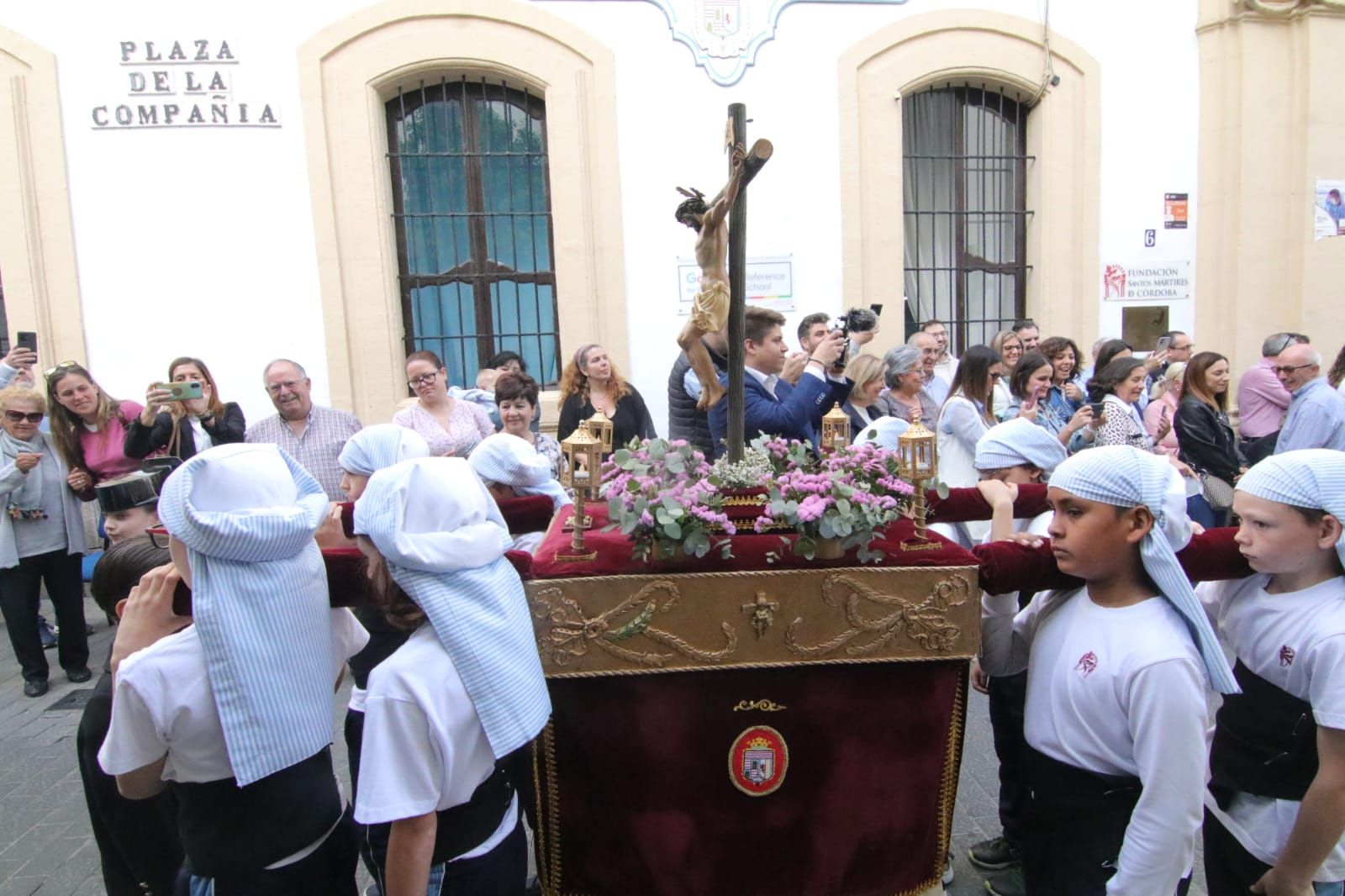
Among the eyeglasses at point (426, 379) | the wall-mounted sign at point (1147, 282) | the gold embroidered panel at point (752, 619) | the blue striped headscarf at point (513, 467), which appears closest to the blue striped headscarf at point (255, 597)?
the gold embroidered panel at point (752, 619)

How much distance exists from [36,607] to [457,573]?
422 cm

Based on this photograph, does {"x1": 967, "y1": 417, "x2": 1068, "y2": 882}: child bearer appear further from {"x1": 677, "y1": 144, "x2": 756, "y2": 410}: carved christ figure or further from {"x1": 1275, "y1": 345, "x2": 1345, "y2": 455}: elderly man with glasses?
{"x1": 1275, "y1": 345, "x2": 1345, "y2": 455}: elderly man with glasses

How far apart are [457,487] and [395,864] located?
650 millimetres

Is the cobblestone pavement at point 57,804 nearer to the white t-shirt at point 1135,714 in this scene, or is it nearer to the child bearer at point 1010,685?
the child bearer at point 1010,685

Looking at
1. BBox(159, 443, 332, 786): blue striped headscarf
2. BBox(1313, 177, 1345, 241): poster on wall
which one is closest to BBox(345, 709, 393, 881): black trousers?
BBox(159, 443, 332, 786): blue striped headscarf

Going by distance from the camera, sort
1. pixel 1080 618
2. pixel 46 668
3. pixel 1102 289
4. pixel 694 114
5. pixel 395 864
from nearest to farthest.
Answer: pixel 395 864 → pixel 1080 618 → pixel 46 668 → pixel 694 114 → pixel 1102 289

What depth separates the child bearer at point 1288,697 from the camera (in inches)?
58.7

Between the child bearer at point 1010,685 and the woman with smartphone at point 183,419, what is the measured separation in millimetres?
3793

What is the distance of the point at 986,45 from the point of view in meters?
6.83

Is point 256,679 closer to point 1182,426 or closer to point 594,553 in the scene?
point 594,553

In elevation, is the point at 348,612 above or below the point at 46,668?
above

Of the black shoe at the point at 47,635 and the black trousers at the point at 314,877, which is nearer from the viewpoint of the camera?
the black trousers at the point at 314,877

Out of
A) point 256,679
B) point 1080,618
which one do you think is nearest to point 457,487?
point 256,679

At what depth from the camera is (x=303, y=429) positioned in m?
4.24
